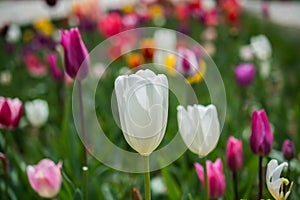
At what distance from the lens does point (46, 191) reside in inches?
58.9

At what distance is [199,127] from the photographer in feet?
4.07

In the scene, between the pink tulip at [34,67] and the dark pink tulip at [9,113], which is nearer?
the dark pink tulip at [9,113]

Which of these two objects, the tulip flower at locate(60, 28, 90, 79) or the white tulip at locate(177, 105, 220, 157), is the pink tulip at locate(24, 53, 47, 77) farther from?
the white tulip at locate(177, 105, 220, 157)

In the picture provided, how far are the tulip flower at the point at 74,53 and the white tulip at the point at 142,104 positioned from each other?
0.39 m

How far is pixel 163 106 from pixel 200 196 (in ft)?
2.72

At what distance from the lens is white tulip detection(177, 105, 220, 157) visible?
124 cm

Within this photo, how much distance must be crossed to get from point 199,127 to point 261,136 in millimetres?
143

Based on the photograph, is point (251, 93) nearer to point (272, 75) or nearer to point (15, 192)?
point (272, 75)

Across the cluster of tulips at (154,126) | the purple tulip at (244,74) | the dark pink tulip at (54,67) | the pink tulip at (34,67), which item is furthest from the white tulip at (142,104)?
the pink tulip at (34,67)

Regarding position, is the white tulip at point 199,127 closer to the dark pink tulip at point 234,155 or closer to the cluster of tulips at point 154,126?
the cluster of tulips at point 154,126

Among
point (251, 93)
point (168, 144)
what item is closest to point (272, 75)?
point (251, 93)

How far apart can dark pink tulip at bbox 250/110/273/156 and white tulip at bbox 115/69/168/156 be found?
293 millimetres

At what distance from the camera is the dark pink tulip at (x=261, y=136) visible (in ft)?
4.16

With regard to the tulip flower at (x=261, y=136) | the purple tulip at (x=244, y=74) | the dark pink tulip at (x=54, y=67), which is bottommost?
the tulip flower at (x=261, y=136)
